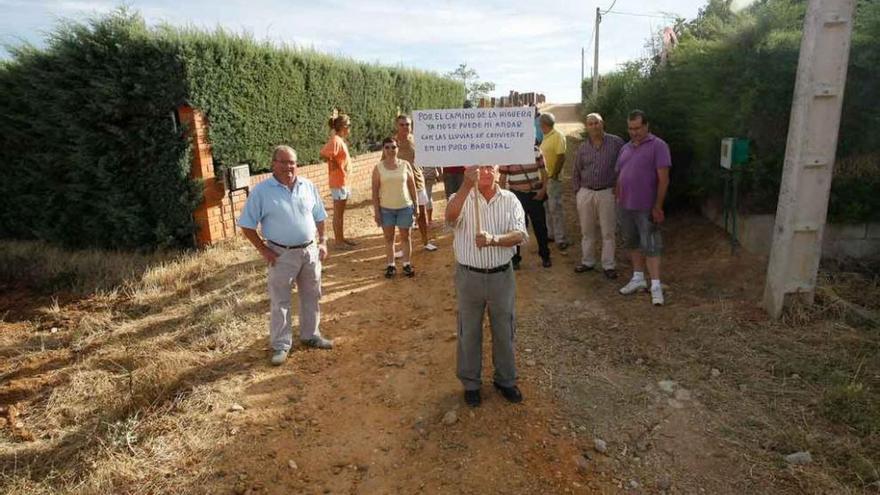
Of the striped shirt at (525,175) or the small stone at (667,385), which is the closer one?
the small stone at (667,385)

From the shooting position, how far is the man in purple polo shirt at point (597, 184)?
591 centimetres

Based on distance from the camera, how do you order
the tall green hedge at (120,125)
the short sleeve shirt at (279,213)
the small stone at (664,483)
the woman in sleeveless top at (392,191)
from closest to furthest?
the small stone at (664,483) → the short sleeve shirt at (279,213) → the woman in sleeveless top at (392,191) → the tall green hedge at (120,125)

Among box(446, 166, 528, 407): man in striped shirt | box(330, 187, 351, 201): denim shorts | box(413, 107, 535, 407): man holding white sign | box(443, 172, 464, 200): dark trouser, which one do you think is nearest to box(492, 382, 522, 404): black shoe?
box(413, 107, 535, 407): man holding white sign

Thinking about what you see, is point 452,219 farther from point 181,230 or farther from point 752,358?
point 181,230

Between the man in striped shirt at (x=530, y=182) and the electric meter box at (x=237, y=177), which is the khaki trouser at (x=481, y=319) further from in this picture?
the electric meter box at (x=237, y=177)

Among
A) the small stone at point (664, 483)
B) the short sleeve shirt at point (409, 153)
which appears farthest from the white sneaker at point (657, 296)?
the short sleeve shirt at point (409, 153)

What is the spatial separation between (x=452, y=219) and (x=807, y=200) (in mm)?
3207

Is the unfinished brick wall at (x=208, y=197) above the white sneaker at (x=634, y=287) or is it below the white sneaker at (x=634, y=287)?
above

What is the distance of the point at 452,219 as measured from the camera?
3625mm

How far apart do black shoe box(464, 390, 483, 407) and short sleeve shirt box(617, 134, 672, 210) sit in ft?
8.68

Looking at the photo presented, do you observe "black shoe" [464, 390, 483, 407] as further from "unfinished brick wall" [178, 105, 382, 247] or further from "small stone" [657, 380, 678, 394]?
"unfinished brick wall" [178, 105, 382, 247]

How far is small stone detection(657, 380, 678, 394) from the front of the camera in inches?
156

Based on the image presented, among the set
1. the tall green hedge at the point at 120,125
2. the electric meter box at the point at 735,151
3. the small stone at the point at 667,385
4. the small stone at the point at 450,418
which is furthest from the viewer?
the tall green hedge at the point at 120,125

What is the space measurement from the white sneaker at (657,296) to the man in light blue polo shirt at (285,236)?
3.18 metres
